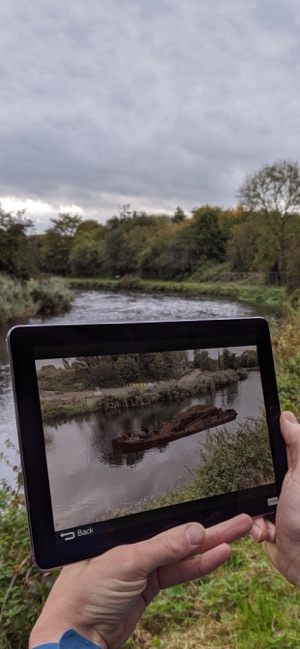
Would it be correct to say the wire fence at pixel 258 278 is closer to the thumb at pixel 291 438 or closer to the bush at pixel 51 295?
the bush at pixel 51 295

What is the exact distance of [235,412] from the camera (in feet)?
1.79

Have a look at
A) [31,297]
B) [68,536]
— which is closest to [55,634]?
[68,536]

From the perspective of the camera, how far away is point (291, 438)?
0.56 meters

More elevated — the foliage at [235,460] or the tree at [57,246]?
the tree at [57,246]

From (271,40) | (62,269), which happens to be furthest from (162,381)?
(271,40)

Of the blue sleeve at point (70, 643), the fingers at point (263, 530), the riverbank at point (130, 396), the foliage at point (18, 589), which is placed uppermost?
the riverbank at point (130, 396)

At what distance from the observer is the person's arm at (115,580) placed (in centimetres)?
45

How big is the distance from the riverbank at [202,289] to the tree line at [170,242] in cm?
9

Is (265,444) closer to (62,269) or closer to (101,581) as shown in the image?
(101,581)

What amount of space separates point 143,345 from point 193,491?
174mm

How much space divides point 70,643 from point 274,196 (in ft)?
18.6

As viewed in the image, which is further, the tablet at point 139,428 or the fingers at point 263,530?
the fingers at point 263,530

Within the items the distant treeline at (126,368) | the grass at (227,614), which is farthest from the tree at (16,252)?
the distant treeline at (126,368)

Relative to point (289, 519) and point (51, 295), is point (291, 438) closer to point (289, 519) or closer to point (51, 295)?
point (289, 519)
